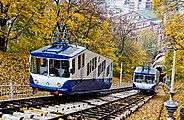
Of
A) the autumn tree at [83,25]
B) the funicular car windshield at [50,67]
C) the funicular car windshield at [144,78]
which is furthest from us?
the funicular car windshield at [144,78]

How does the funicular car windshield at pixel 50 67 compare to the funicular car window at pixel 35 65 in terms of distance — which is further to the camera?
the funicular car window at pixel 35 65

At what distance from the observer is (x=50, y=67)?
579 inches

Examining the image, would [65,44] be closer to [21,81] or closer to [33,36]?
[21,81]

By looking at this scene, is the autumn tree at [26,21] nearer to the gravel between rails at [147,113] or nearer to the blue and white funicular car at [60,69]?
the blue and white funicular car at [60,69]

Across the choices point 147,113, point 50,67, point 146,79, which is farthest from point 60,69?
point 146,79

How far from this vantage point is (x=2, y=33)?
74.7 ft

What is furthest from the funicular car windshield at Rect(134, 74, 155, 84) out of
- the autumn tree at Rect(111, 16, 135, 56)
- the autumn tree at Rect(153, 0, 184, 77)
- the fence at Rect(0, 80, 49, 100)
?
the autumn tree at Rect(111, 16, 135, 56)

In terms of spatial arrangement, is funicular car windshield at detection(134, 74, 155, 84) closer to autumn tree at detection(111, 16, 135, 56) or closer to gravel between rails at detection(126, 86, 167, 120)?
gravel between rails at detection(126, 86, 167, 120)

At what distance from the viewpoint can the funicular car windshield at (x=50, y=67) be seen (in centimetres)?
1447

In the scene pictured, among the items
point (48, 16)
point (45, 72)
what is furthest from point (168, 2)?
point (48, 16)

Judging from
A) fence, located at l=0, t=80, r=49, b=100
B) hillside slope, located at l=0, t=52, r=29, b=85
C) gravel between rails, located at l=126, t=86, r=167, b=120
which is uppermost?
hillside slope, located at l=0, t=52, r=29, b=85

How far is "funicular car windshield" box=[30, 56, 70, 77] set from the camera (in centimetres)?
1447

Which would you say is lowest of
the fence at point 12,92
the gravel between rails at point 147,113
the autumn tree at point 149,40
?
the gravel between rails at point 147,113

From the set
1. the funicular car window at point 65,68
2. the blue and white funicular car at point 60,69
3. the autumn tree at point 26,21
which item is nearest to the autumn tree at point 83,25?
the autumn tree at point 26,21
